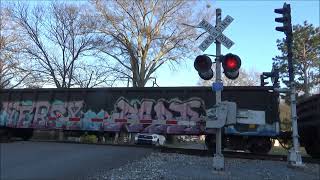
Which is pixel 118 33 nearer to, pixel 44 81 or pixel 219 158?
pixel 44 81

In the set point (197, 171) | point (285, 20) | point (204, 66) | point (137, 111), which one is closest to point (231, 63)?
point (204, 66)

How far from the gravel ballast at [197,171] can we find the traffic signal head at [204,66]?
2.33 m

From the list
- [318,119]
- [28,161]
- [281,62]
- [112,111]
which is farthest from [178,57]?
[28,161]

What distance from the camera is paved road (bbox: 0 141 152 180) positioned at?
8641mm

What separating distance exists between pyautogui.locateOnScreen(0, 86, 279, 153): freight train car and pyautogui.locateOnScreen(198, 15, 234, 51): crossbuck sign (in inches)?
206

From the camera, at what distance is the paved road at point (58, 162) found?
8.64 metres

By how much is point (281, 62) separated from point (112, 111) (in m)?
44.8

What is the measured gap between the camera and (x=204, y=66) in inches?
391

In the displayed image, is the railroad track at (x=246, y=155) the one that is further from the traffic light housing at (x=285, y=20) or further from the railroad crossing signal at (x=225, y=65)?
the railroad crossing signal at (x=225, y=65)

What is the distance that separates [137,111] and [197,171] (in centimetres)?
724

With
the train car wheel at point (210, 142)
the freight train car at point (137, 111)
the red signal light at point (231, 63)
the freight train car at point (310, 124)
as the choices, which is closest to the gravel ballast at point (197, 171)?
the red signal light at point (231, 63)

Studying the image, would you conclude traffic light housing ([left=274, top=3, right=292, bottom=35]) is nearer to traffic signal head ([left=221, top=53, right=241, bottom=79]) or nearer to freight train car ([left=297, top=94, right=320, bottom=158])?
freight train car ([left=297, top=94, right=320, bottom=158])

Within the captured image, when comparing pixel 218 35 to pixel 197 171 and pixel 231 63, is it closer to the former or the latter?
pixel 231 63

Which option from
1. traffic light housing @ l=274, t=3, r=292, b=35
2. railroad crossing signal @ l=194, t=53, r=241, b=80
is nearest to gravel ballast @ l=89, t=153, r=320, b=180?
railroad crossing signal @ l=194, t=53, r=241, b=80
